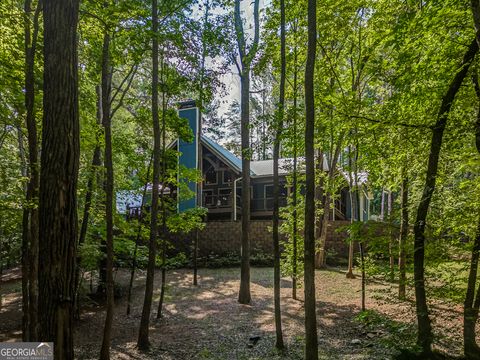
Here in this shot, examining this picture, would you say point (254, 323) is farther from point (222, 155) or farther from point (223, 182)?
point (223, 182)

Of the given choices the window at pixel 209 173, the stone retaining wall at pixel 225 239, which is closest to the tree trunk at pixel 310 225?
the stone retaining wall at pixel 225 239

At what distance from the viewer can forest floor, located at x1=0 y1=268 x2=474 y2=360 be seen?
620cm

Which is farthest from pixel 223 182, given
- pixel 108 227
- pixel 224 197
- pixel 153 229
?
pixel 108 227

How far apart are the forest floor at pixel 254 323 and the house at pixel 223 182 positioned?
696 centimetres

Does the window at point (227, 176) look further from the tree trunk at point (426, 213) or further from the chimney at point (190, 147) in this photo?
the tree trunk at point (426, 213)

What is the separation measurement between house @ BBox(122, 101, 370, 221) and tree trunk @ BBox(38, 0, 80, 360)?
15.7m

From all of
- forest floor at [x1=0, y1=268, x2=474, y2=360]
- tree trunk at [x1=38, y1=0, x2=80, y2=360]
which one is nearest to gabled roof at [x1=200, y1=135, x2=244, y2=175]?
forest floor at [x1=0, y1=268, x2=474, y2=360]

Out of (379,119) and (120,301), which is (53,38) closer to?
(379,119)

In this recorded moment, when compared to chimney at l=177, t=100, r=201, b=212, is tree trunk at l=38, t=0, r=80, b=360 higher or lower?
lower

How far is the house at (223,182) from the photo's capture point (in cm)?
2020

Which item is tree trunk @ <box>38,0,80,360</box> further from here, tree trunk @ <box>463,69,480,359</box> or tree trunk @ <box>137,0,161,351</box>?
tree trunk @ <box>463,69,480,359</box>

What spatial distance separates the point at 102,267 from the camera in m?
13.5

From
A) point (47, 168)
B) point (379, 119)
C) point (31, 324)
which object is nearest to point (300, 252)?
point (379, 119)

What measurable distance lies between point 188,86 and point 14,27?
4.45 m
